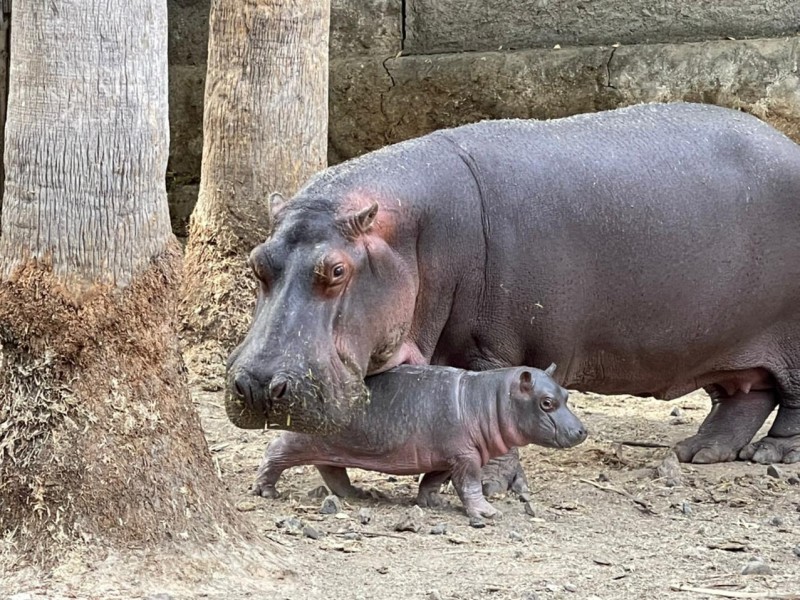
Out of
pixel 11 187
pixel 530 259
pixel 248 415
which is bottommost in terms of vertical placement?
pixel 248 415

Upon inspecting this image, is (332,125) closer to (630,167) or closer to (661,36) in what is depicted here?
(661,36)

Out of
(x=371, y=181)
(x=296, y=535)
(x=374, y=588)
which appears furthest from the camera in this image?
(x=371, y=181)

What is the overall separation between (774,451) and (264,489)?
2288 mm

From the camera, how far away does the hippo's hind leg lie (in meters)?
6.16

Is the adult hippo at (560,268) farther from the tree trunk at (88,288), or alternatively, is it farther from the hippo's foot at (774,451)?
the tree trunk at (88,288)

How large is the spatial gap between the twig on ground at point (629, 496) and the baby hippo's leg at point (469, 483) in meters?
0.61

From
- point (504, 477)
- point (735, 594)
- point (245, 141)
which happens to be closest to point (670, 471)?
point (504, 477)

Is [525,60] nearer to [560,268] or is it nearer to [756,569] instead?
[560,268]

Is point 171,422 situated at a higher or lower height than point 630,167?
lower

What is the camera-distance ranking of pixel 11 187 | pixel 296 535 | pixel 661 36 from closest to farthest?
pixel 11 187 → pixel 296 535 → pixel 661 36

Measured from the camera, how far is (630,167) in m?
5.62

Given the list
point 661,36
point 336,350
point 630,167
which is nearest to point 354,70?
point 661,36

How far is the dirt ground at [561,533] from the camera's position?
423 cm

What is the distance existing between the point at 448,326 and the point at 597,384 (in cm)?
79
